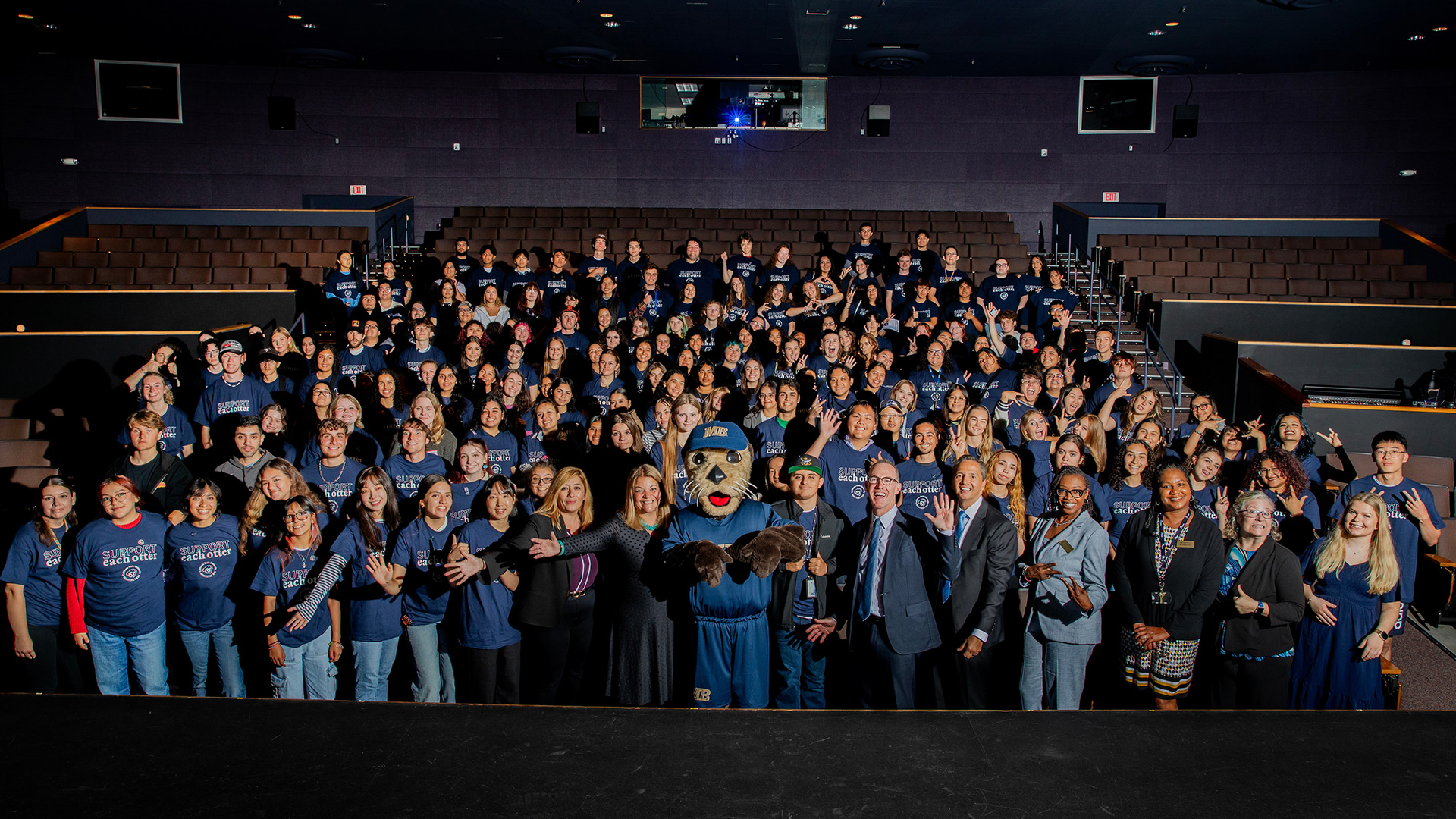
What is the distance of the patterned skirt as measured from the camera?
3412 millimetres

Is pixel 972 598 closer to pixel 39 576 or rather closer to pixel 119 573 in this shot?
pixel 119 573

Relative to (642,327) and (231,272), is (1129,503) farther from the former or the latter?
(231,272)

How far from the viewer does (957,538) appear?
3.55 metres

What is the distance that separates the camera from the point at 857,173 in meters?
14.3

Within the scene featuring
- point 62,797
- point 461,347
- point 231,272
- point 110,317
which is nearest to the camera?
point 62,797

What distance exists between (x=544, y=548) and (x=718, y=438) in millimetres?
794

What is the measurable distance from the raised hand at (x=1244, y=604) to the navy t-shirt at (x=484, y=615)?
293cm

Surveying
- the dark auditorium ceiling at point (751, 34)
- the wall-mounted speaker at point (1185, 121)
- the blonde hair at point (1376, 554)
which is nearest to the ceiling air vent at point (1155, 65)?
the dark auditorium ceiling at point (751, 34)

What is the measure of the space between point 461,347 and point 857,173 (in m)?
9.26

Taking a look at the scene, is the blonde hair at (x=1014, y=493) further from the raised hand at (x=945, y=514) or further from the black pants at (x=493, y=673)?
the black pants at (x=493, y=673)

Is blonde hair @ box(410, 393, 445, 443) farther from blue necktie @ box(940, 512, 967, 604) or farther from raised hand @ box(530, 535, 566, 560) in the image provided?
blue necktie @ box(940, 512, 967, 604)

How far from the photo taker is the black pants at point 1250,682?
11.0ft

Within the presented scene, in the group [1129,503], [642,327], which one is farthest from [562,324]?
[1129,503]

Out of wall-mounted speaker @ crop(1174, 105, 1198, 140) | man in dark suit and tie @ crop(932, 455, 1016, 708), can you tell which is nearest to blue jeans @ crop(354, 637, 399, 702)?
man in dark suit and tie @ crop(932, 455, 1016, 708)
